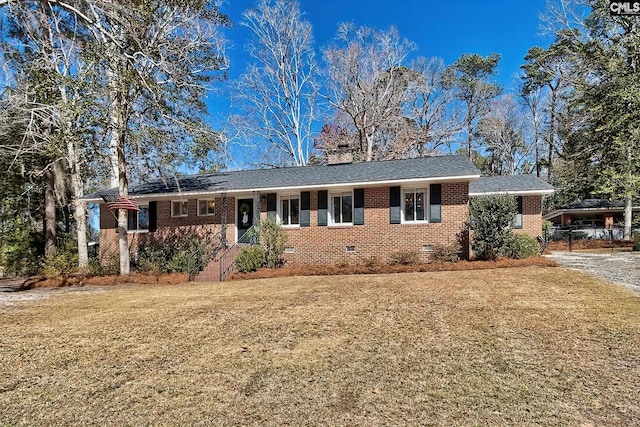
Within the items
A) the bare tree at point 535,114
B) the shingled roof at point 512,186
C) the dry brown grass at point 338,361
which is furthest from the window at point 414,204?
the bare tree at point 535,114

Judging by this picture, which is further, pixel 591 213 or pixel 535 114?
pixel 535 114

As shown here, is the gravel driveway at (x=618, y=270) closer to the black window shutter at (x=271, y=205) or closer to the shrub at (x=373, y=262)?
the shrub at (x=373, y=262)

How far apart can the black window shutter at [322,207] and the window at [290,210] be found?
104 centimetres

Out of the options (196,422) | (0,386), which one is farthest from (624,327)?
(0,386)

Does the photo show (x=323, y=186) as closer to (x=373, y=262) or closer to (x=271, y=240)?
(x=271, y=240)

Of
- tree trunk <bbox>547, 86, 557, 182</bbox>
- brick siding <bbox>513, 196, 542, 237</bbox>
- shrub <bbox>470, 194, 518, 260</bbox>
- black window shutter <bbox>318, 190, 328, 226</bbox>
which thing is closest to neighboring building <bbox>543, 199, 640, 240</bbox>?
tree trunk <bbox>547, 86, 557, 182</bbox>

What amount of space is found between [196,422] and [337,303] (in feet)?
14.2

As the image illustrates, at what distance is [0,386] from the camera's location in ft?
12.4

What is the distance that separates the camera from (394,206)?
1291 centimetres

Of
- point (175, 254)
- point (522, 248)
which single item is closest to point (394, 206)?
point (522, 248)

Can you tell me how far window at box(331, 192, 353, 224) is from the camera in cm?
1361

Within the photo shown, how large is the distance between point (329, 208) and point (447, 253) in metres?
4.70

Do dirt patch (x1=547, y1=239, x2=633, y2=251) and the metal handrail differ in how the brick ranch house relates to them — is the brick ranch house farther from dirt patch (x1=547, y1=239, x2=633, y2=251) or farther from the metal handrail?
dirt patch (x1=547, y1=239, x2=633, y2=251)

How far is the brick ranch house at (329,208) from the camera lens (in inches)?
490
